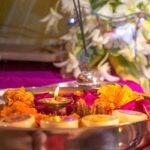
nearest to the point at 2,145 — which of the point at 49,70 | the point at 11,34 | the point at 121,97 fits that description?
the point at 121,97

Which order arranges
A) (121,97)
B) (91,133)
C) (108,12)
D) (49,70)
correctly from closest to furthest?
1. (91,133)
2. (121,97)
3. (108,12)
4. (49,70)

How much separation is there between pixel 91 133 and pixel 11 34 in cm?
90

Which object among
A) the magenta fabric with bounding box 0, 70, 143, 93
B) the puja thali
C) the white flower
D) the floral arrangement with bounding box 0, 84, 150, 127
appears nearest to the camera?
the puja thali

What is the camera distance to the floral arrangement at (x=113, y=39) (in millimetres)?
959

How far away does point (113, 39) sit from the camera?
96 centimetres

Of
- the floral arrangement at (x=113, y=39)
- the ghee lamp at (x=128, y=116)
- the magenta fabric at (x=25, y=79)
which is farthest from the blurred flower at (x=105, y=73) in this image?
the ghee lamp at (x=128, y=116)

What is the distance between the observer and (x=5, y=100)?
0.56 metres

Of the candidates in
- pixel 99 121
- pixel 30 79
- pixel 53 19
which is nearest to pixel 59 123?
pixel 99 121

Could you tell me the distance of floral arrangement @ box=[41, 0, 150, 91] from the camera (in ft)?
3.15

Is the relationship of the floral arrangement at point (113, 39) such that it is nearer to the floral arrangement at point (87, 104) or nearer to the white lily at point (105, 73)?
the white lily at point (105, 73)

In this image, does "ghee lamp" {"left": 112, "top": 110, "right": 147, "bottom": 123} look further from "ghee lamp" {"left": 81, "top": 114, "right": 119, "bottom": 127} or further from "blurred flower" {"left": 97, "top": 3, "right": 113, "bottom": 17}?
"blurred flower" {"left": 97, "top": 3, "right": 113, "bottom": 17}

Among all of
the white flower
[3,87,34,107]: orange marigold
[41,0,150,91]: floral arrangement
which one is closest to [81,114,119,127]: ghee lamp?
[3,87,34,107]: orange marigold

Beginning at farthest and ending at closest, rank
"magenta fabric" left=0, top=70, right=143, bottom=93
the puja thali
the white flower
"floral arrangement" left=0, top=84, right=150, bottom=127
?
the white flower
"magenta fabric" left=0, top=70, right=143, bottom=93
"floral arrangement" left=0, top=84, right=150, bottom=127
the puja thali

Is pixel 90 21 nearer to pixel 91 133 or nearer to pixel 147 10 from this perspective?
pixel 147 10
